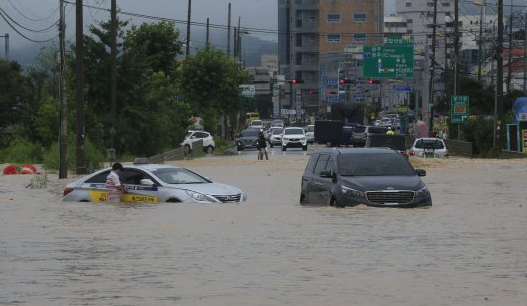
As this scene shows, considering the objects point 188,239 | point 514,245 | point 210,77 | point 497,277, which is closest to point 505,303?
point 497,277

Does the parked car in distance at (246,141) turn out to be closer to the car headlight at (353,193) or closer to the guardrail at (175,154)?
the guardrail at (175,154)

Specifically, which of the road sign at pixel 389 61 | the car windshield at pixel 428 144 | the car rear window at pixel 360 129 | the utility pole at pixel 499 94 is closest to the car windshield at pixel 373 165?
the car windshield at pixel 428 144

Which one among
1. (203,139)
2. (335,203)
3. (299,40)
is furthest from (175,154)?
(299,40)

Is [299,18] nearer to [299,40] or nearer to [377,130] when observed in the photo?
[299,40]

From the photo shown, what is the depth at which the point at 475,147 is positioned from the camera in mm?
65875

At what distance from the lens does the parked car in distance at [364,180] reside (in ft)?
73.0

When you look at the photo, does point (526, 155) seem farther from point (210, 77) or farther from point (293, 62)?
point (293, 62)

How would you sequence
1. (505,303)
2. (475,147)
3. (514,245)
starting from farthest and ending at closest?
(475,147)
(514,245)
(505,303)

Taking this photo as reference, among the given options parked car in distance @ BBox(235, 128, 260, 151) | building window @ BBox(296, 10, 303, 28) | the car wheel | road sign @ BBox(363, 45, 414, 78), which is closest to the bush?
parked car in distance @ BBox(235, 128, 260, 151)

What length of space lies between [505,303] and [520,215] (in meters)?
12.8

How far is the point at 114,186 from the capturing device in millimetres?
24844

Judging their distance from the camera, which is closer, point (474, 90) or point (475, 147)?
point (475, 147)

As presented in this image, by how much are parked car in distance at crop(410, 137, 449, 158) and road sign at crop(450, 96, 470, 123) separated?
9218 mm

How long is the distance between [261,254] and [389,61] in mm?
60262
